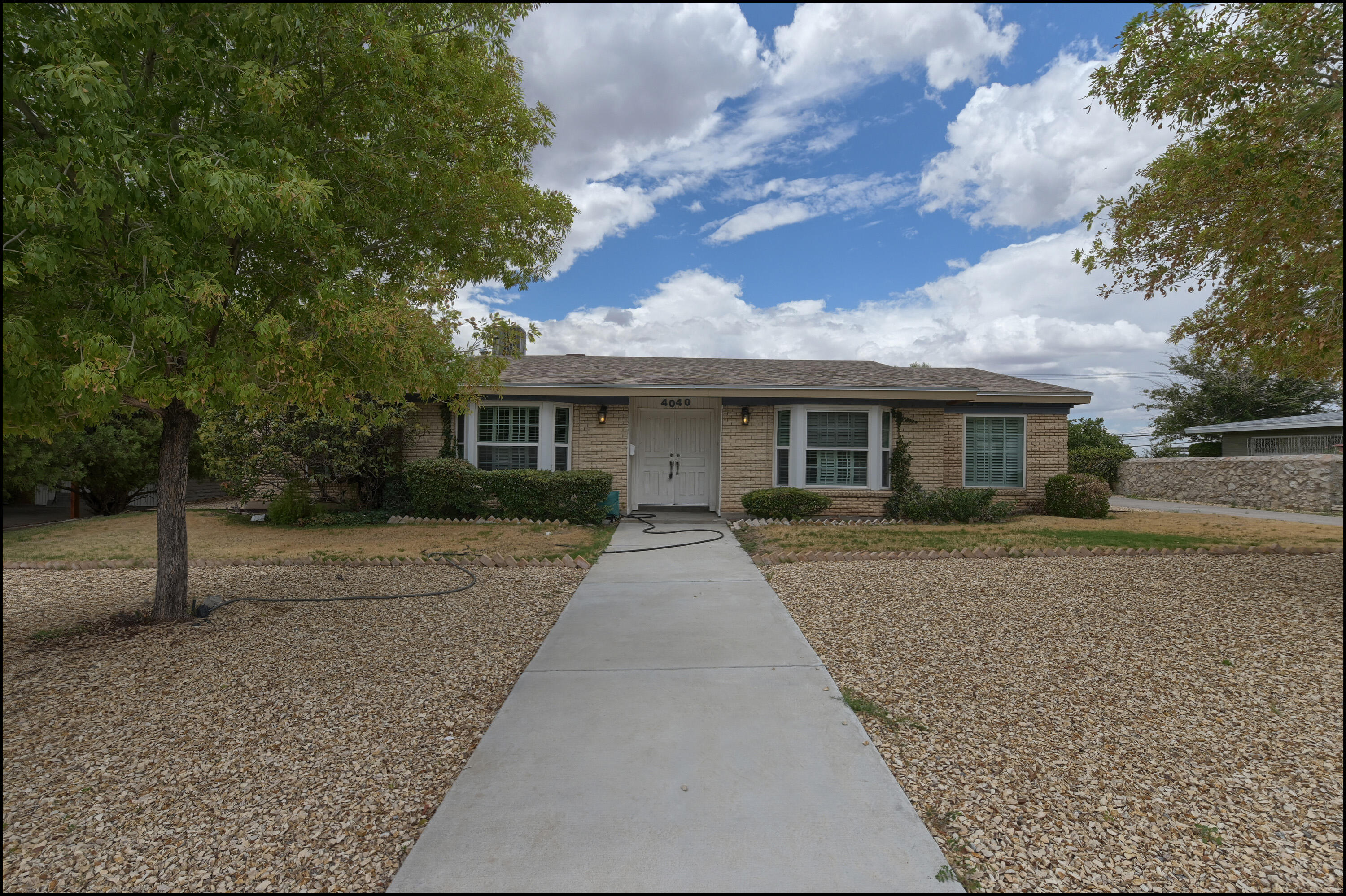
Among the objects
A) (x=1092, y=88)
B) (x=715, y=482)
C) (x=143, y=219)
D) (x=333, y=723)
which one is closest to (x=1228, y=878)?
(x=1092, y=88)

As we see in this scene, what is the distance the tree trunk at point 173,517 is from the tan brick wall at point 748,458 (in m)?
8.64

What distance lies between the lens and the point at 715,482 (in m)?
13.2

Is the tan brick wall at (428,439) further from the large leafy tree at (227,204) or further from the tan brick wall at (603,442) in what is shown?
the large leafy tree at (227,204)

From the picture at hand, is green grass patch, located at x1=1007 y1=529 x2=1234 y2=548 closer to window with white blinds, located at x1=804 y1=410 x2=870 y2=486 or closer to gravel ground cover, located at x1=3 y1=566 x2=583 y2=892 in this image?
window with white blinds, located at x1=804 y1=410 x2=870 y2=486

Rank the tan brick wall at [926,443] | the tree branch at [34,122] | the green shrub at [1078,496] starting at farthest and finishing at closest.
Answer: the tan brick wall at [926,443] < the green shrub at [1078,496] < the tree branch at [34,122]

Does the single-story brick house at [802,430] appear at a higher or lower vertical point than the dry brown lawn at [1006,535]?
higher

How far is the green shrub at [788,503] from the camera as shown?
Answer: 1128 centimetres

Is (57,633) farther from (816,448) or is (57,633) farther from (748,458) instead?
(816,448)

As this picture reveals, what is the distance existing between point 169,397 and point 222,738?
1889 millimetres

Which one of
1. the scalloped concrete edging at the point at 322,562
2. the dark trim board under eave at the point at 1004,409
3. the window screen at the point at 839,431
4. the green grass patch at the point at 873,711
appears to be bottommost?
the green grass patch at the point at 873,711

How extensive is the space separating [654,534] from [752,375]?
4656mm

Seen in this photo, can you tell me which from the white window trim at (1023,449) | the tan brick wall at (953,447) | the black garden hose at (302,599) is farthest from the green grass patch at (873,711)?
the white window trim at (1023,449)

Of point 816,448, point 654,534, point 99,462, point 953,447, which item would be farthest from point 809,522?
point 99,462

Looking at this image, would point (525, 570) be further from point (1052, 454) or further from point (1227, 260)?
point (1052, 454)
